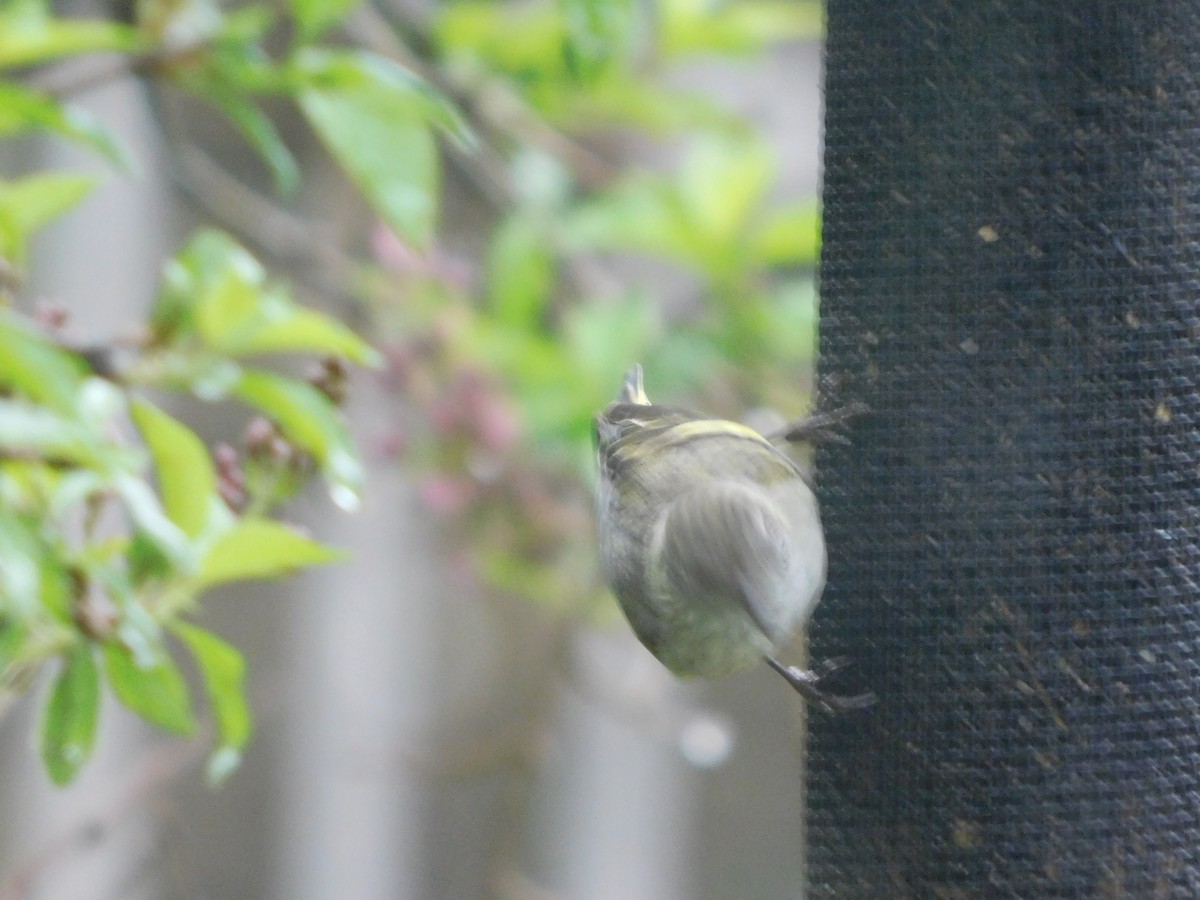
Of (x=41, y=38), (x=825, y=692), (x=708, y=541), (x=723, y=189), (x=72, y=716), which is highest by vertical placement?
(x=41, y=38)

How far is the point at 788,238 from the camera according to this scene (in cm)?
422

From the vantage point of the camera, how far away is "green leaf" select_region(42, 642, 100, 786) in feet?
7.59

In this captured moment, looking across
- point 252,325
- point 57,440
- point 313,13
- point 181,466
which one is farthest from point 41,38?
point 57,440

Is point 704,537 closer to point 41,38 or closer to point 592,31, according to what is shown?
point 592,31

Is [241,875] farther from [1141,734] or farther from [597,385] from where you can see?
[1141,734]

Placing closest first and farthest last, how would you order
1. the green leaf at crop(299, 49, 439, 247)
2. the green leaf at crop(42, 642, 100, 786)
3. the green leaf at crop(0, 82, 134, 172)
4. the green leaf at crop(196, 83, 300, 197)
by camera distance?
the green leaf at crop(42, 642, 100, 786) < the green leaf at crop(0, 82, 134, 172) < the green leaf at crop(299, 49, 439, 247) < the green leaf at crop(196, 83, 300, 197)

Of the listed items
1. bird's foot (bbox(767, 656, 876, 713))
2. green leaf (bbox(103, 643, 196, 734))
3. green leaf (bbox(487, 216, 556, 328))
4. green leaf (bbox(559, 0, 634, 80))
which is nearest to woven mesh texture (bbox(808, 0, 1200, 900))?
bird's foot (bbox(767, 656, 876, 713))

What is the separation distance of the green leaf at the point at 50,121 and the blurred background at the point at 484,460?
56 centimetres

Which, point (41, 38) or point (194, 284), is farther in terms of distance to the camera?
point (41, 38)

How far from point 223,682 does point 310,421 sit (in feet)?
1.49

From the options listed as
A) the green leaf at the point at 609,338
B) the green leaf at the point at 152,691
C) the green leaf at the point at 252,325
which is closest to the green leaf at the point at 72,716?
the green leaf at the point at 152,691

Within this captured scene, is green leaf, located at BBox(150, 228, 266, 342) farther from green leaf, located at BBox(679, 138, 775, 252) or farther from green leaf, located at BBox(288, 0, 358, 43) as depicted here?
green leaf, located at BBox(679, 138, 775, 252)

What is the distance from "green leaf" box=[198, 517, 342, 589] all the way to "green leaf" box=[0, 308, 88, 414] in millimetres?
409

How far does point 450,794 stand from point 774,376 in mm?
2655
